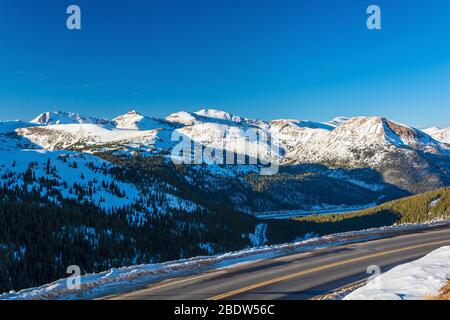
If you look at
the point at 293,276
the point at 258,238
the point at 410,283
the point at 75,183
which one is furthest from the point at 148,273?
the point at 258,238

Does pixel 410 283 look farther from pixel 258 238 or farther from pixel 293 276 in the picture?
pixel 258 238

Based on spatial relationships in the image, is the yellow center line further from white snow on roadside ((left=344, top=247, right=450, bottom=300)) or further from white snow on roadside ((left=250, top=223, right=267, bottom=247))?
white snow on roadside ((left=250, top=223, right=267, bottom=247))

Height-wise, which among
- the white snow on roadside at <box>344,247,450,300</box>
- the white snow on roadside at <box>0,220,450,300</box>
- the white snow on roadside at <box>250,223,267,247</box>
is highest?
the white snow on roadside at <box>344,247,450,300</box>

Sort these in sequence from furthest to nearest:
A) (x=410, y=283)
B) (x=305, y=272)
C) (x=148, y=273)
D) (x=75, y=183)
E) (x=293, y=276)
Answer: (x=75, y=183), (x=148, y=273), (x=305, y=272), (x=293, y=276), (x=410, y=283)

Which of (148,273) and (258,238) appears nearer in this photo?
(148,273)

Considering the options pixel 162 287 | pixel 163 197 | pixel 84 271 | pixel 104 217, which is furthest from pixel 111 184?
pixel 162 287

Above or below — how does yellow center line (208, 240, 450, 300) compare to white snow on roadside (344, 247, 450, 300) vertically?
below

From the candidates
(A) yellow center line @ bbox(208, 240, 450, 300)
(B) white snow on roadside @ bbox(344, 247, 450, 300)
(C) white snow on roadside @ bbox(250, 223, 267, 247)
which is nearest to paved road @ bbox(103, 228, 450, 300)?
(A) yellow center line @ bbox(208, 240, 450, 300)
